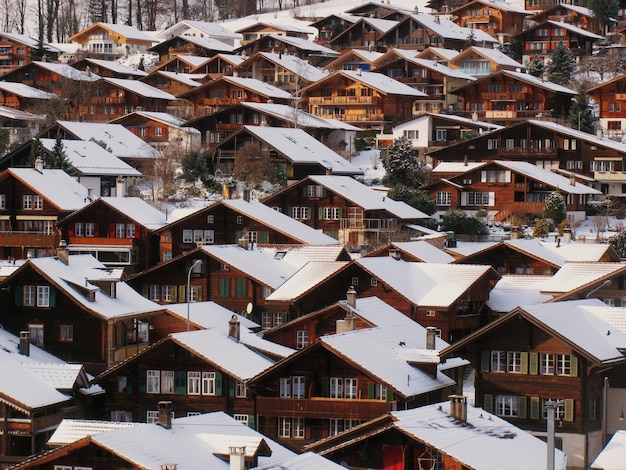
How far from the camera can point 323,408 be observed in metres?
48.8

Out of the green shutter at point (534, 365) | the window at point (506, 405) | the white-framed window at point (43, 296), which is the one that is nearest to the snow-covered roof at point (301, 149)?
the white-framed window at point (43, 296)

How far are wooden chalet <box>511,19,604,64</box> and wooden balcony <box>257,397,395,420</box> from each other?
85.0m

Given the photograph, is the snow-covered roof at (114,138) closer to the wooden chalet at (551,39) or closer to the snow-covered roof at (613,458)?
the wooden chalet at (551,39)

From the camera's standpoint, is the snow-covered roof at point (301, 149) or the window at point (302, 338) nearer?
the window at point (302, 338)

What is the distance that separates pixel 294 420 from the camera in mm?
49375

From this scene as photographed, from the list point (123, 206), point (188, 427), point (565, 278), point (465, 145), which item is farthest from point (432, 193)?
point (188, 427)

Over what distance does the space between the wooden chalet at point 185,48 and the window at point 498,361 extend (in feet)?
297

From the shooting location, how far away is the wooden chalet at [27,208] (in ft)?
256

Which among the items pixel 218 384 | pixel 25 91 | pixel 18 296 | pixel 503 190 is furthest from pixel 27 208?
pixel 25 91

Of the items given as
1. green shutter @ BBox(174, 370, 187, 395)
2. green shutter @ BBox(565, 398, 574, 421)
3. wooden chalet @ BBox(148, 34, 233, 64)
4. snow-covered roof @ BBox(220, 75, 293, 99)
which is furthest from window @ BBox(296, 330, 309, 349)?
wooden chalet @ BBox(148, 34, 233, 64)

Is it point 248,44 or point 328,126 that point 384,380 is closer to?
point 328,126

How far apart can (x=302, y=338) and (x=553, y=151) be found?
138 ft

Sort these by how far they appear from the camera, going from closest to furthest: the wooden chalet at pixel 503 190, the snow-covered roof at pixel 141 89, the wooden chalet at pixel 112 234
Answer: the wooden chalet at pixel 112 234 → the wooden chalet at pixel 503 190 → the snow-covered roof at pixel 141 89

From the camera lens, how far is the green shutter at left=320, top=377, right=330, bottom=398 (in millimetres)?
48750
